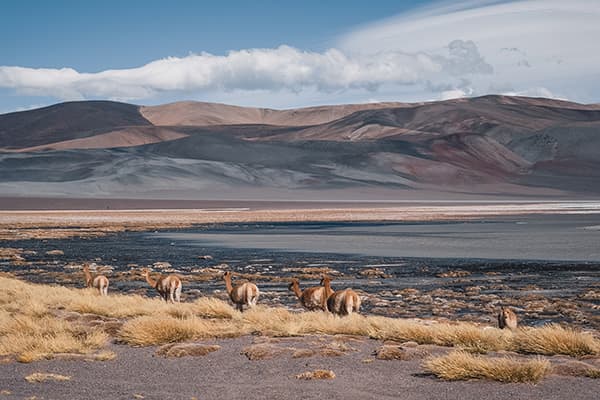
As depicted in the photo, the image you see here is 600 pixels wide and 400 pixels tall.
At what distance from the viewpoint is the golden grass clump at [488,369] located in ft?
31.0

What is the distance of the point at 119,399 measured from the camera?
8.94 metres

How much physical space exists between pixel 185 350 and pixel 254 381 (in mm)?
1885

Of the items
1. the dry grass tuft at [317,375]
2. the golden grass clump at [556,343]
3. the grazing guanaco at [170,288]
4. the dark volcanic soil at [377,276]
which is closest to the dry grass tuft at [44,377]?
the dry grass tuft at [317,375]

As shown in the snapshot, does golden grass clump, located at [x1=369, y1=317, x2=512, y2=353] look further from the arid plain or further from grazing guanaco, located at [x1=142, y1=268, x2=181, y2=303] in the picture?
grazing guanaco, located at [x1=142, y1=268, x2=181, y2=303]

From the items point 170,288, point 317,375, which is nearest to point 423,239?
point 170,288

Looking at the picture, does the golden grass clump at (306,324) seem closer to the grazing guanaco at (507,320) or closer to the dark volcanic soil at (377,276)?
the grazing guanaco at (507,320)

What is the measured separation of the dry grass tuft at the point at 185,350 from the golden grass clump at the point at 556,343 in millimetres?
3918

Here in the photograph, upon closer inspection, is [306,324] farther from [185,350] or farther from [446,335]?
[446,335]

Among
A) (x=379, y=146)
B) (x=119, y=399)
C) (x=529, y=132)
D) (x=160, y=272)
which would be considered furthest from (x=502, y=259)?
(x=529, y=132)

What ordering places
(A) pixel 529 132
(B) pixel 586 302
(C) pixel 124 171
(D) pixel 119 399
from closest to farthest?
(D) pixel 119 399
(B) pixel 586 302
(C) pixel 124 171
(A) pixel 529 132

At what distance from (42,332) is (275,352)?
3671 mm

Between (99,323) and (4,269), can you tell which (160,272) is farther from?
(99,323)

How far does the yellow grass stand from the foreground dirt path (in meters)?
0.80

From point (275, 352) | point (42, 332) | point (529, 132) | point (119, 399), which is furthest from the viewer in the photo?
point (529, 132)
